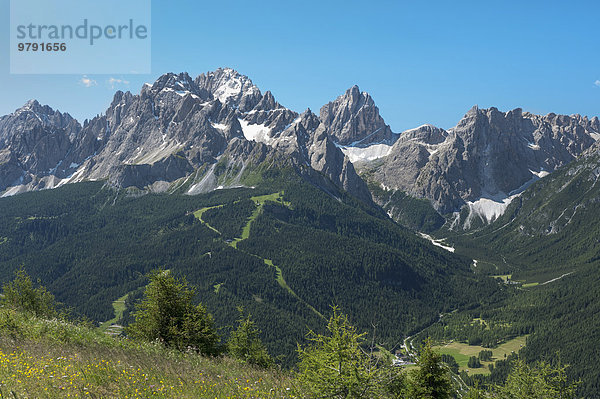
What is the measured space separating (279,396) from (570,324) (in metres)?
231

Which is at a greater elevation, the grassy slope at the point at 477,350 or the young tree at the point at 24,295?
the young tree at the point at 24,295

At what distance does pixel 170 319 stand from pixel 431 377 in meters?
25.1

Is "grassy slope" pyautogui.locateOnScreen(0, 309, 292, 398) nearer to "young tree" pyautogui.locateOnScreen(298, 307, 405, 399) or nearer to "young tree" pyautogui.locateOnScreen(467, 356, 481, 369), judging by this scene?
"young tree" pyautogui.locateOnScreen(298, 307, 405, 399)

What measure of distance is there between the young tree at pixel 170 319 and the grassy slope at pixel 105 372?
9.79 meters

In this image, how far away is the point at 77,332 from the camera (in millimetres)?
23734

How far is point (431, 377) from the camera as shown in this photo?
126 ft

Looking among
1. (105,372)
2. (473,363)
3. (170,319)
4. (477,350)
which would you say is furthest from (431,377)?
(477,350)

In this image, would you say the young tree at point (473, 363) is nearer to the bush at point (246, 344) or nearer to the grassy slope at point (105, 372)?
the bush at point (246, 344)

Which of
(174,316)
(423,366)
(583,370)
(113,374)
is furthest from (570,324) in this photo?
(113,374)

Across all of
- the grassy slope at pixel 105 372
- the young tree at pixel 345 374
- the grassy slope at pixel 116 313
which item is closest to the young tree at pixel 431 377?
the grassy slope at pixel 105 372

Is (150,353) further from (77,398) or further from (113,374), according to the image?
(77,398)

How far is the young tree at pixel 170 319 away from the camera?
107 ft

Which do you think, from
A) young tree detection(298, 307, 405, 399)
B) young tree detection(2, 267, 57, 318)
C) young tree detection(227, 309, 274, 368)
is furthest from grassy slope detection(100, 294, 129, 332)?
young tree detection(298, 307, 405, 399)

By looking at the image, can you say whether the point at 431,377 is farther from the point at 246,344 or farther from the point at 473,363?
the point at 473,363
